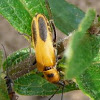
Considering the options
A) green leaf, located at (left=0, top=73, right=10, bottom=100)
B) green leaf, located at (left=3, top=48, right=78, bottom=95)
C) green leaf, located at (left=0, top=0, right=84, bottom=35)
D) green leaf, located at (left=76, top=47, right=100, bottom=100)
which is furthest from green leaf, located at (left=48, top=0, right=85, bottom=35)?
green leaf, located at (left=0, top=73, right=10, bottom=100)

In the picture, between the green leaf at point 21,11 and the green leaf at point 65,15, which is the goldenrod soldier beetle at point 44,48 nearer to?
the green leaf at point 21,11

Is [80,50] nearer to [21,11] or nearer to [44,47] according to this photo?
[44,47]

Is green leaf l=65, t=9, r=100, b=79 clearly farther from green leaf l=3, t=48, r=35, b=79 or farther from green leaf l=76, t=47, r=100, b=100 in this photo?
green leaf l=3, t=48, r=35, b=79

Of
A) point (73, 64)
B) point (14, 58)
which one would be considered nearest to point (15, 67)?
point (14, 58)

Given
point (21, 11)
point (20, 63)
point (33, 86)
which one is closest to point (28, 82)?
point (33, 86)

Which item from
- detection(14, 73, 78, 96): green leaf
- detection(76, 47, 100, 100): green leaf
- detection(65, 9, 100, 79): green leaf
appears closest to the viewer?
detection(65, 9, 100, 79): green leaf

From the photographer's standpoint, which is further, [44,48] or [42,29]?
[42,29]

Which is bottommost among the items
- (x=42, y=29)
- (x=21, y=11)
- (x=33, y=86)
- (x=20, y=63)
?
(x=33, y=86)
